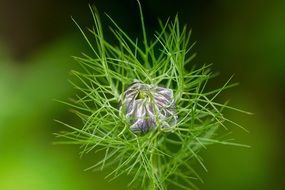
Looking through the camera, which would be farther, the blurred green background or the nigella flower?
the blurred green background

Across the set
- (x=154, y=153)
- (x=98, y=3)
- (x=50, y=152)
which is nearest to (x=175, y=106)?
(x=154, y=153)

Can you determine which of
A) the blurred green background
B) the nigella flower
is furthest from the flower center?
the blurred green background

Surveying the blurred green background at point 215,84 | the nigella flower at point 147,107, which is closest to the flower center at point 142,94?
the nigella flower at point 147,107

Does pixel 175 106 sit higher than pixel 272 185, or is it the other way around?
pixel 175 106

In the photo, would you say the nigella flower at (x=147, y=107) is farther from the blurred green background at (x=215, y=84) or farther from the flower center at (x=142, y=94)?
the blurred green background at (x=215, y=84)

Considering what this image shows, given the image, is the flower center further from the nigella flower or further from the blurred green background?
the blurred green background

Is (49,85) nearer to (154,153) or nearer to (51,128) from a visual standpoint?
(51,128)
